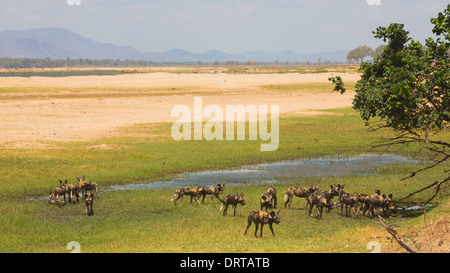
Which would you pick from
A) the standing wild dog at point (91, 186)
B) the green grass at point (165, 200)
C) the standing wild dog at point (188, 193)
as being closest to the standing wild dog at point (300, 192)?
the green grass at point (165, 200)

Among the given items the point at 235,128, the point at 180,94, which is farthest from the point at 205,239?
the point at 180,94

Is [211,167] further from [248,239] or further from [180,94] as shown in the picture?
[180,94]

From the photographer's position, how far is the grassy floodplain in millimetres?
18156

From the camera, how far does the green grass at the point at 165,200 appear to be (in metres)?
18.3

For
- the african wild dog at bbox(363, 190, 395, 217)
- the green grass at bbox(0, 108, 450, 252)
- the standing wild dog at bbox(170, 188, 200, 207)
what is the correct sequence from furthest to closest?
the standing wild dog at bbox(170, 188, 200, 207), the african wild dog at bbox(363, 190, 395, 217), the green grass at bbox(0, 108, 450, 252)

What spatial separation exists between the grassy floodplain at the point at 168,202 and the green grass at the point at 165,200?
44 mm

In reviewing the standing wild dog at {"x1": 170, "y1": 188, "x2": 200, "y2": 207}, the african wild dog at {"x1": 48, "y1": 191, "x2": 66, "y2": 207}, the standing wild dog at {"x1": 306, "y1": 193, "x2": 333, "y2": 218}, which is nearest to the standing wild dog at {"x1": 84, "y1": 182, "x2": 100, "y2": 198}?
the african wild dog at {"x1": 48, "y1": 191, "x2": 66, "y2": 207}

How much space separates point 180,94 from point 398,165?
54.4 m

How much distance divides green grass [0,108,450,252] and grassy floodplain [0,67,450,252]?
0.04 metres

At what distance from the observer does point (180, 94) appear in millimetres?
86250

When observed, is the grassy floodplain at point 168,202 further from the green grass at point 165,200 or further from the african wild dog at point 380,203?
the african wild dog at point 380,203

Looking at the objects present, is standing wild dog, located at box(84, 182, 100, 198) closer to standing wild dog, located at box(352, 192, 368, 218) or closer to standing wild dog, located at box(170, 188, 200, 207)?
standing wild dog, located at box(170, 188, 200, 207)

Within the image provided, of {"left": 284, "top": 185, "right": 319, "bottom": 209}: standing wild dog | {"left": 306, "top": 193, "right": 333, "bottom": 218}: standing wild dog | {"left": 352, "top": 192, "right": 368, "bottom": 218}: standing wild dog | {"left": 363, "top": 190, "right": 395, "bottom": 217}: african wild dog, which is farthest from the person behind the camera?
{"left": 284, "top": 185, "right": 319, "bottom": 209}: standing wild dog

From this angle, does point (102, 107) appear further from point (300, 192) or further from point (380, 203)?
point (380, 203)
